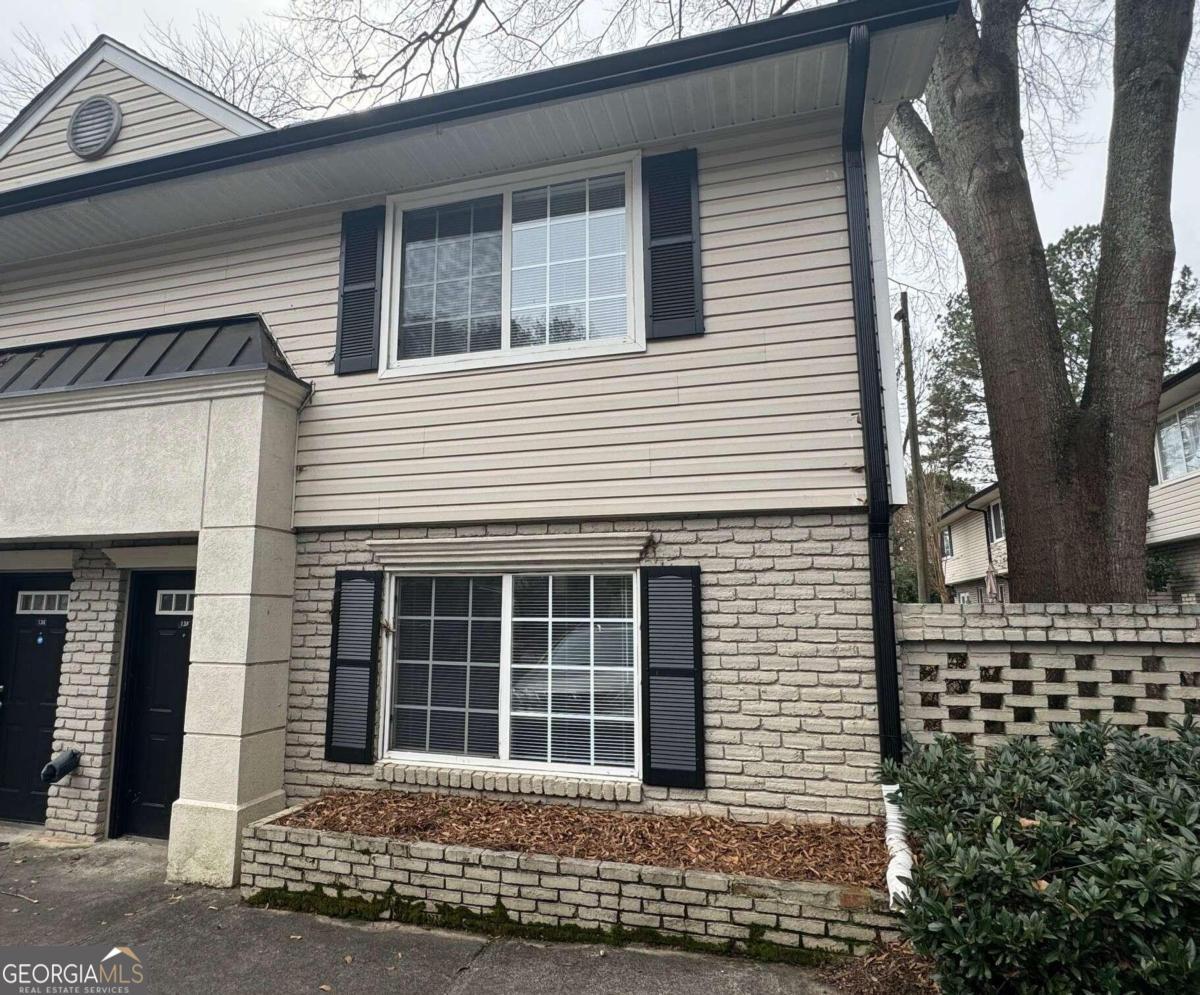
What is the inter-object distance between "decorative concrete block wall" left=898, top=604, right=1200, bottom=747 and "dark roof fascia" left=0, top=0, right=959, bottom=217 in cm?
357

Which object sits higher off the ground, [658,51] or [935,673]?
[658,51]

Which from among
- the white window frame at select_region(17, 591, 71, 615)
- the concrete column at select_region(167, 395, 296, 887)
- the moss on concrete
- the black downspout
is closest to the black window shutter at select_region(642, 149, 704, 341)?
the black downspout

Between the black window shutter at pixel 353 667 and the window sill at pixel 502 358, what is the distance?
5.23 feet

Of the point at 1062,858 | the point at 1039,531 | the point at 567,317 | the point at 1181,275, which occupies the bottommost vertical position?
the point at 1062,858

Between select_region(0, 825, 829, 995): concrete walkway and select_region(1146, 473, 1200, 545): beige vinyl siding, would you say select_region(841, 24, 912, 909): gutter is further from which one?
select_region(1146, 473, 1200, 545): beige vinyl siding

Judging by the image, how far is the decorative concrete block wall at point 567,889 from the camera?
325cm

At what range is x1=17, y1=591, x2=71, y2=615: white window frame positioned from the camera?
605cm

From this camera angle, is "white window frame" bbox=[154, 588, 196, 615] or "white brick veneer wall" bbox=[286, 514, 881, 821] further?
"white window frame" bbox=[154, 588, 196, 615]

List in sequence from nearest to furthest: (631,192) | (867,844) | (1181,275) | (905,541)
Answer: (867,844) < (631,192) < (1181,275) < (905,541)

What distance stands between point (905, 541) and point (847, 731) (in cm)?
Result: 2310

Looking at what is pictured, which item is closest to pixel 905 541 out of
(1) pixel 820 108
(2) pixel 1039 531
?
(2) pixel 1039 531

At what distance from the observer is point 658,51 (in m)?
4.32

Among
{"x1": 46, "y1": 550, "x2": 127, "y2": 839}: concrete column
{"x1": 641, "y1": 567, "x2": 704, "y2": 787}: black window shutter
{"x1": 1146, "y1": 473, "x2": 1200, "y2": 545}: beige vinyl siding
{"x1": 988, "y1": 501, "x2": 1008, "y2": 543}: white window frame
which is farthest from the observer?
{"x1": 988, "y1": 501, "x2": 1008, "y2": 543}: white window frame

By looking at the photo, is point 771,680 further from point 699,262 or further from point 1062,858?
point 699,262
